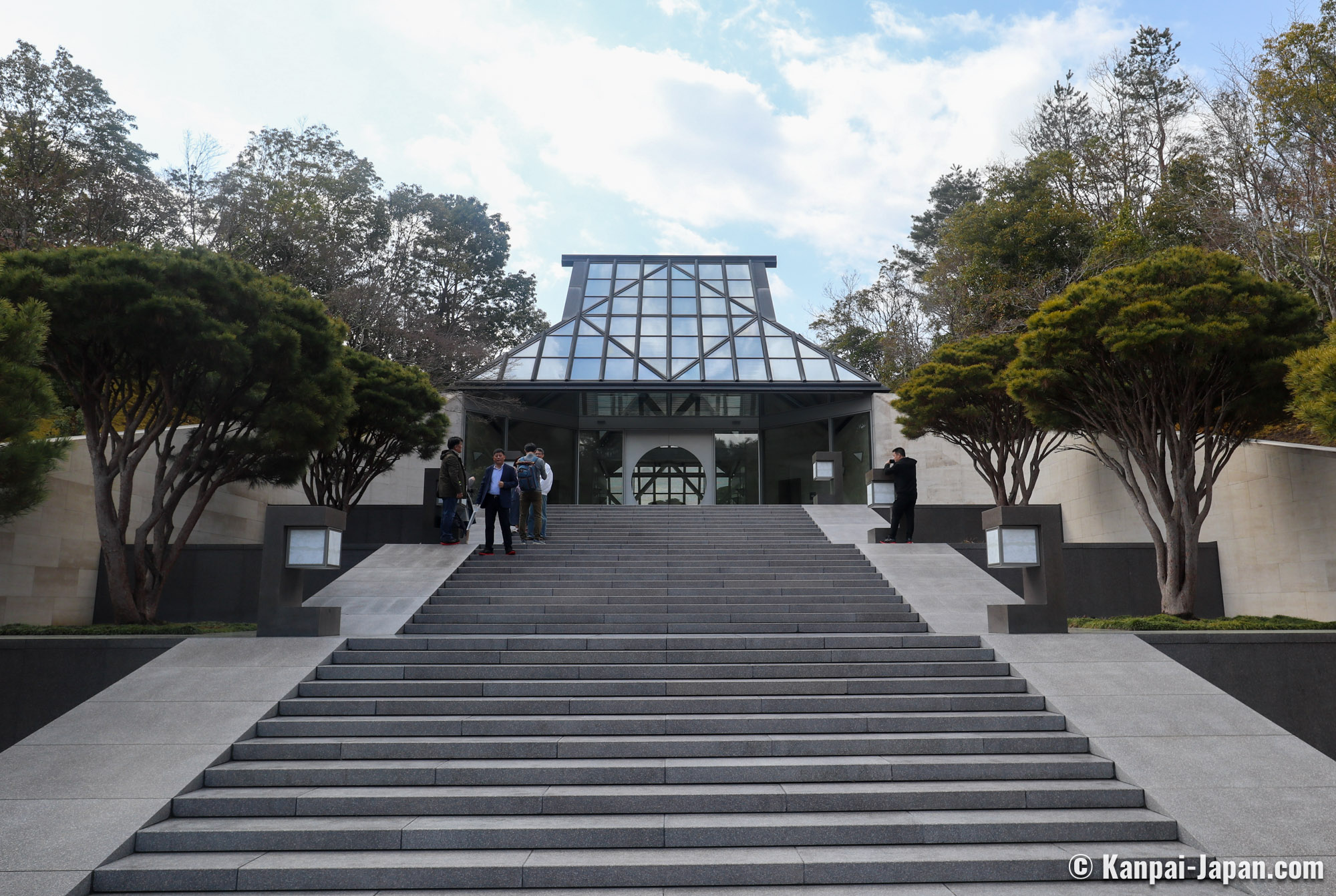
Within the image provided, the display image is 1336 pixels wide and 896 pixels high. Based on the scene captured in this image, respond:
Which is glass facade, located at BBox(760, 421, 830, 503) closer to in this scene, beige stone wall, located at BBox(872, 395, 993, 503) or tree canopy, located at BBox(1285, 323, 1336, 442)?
beige stone wall, located at BBox(872, 395, 993, 503)

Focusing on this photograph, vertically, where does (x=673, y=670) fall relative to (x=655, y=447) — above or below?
below

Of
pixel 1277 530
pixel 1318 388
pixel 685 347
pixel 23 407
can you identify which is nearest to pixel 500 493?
pixel 23 407

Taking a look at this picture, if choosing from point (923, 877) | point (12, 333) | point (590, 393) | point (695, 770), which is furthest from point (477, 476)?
point (923, 877)

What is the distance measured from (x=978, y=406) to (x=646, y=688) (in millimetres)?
10183

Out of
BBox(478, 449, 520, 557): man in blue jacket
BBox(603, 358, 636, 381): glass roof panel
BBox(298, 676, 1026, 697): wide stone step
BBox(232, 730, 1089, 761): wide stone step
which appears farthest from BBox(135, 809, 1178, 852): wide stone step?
BBox(603, 358, 636, 381): glass roof panel

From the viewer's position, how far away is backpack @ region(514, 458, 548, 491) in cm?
1262

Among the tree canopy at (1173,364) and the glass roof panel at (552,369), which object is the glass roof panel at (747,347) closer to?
the glass roof panel at (552,369)

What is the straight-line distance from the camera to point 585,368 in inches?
835

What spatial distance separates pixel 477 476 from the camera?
20812mm

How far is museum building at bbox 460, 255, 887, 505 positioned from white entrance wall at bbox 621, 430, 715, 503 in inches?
1.2

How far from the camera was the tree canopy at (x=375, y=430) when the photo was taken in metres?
14.2

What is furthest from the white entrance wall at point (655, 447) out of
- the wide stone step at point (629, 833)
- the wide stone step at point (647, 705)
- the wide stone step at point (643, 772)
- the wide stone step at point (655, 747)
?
the wide stone step at point (629, 833)

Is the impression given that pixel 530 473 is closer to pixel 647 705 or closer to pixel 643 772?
pixel 647 705

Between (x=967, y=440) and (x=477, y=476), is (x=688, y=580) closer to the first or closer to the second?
(x=967, y=440)
